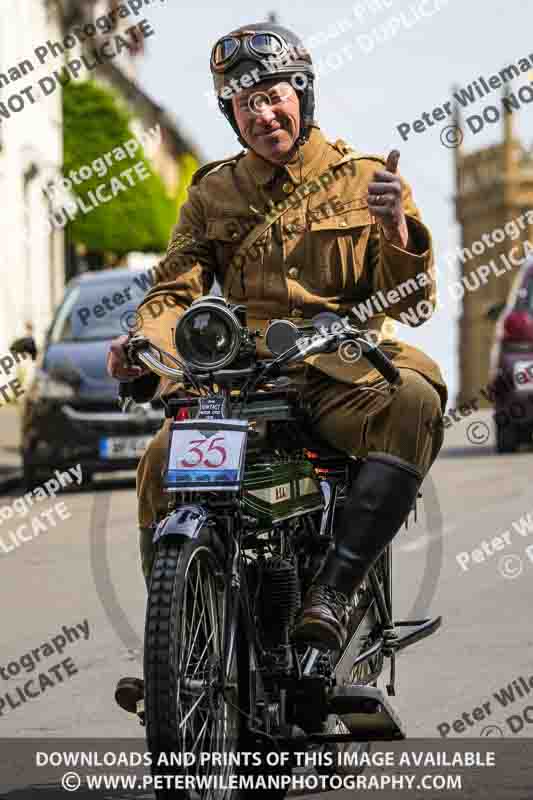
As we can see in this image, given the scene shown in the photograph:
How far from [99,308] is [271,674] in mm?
12543

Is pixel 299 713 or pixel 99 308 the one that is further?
pixel 99 308

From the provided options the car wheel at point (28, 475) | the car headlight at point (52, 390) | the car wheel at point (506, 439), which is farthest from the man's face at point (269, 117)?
the car wheel at point (506, 439)

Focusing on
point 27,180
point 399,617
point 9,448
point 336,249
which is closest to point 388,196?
point 336,249

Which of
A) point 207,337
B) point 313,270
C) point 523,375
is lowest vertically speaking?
point 523,375

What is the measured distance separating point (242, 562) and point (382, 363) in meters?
0.59

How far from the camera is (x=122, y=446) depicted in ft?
52.7

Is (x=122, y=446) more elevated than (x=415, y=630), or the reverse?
(x=415, y=630)

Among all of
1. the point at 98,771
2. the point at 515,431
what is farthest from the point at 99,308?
the point at 98,771

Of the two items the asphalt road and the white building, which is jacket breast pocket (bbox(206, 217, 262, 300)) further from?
the white building

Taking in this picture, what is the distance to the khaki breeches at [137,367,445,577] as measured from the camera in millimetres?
4754

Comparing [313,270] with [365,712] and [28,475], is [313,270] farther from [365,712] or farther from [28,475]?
[28,475]

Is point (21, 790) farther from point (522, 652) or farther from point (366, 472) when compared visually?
point (522, 652)

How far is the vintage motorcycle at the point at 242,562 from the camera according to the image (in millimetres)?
A: 4086

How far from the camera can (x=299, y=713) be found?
14.8ft
